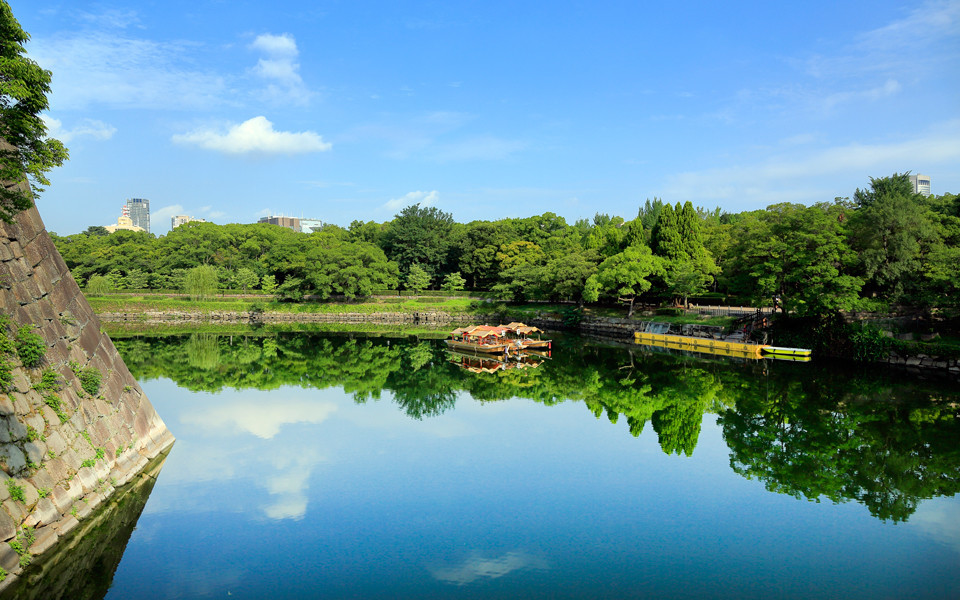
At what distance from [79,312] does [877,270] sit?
33.1m

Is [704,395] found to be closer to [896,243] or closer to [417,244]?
[896,243]

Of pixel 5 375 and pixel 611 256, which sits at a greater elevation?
A: pixel 611 256

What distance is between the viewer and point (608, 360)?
32.0m

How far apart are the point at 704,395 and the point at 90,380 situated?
1963 cm

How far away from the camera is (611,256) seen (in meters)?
46.4

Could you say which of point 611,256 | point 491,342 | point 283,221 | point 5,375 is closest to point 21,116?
point 5,375

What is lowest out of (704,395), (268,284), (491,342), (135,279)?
(704,395)

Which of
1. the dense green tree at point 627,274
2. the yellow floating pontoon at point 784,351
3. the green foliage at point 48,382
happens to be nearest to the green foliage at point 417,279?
the dense green tree at point 627,274

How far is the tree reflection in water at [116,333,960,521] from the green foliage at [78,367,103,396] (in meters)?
10.1

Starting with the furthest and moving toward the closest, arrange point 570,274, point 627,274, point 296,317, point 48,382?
point 296,317 < point 570,274 < point 627,274 < point 48,382

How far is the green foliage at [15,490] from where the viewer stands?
8266mm

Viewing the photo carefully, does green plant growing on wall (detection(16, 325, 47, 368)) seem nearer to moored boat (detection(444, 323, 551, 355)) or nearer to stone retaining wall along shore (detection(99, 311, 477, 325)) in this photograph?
moored boat (detection(444, 323, 551, 355))

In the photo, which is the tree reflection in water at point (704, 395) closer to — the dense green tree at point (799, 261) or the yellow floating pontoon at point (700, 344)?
the yellow floating pontoon at point (700, 344)

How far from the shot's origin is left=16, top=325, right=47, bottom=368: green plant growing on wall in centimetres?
969
